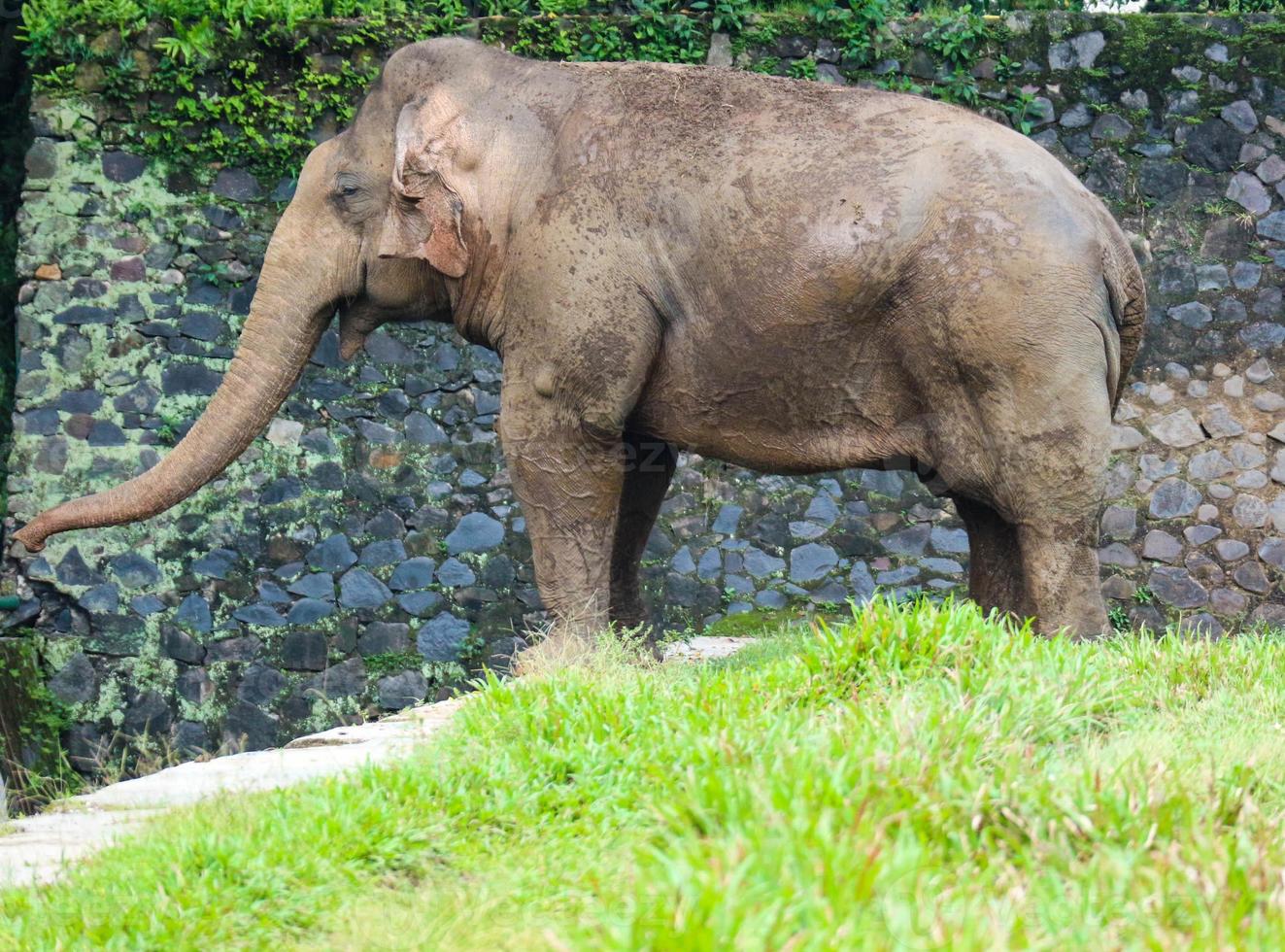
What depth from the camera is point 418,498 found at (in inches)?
370

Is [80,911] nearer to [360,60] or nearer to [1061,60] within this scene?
[360,60]

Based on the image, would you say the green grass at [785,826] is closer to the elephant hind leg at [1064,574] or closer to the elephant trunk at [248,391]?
the elephant hind leg at [1064,574]

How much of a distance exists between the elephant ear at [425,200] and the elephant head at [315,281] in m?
0.04

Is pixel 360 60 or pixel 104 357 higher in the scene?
pixel 360 60

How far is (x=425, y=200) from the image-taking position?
5969 millimetres

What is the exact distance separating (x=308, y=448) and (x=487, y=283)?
3606 millimetres

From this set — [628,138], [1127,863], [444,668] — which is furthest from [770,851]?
[444,668]

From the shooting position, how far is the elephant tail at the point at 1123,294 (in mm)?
5660

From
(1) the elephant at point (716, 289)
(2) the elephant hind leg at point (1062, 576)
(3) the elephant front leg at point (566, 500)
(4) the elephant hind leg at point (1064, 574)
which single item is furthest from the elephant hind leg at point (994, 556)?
(3) the elephant front leg at point (566, 500)

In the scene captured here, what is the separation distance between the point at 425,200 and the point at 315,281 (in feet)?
2.00

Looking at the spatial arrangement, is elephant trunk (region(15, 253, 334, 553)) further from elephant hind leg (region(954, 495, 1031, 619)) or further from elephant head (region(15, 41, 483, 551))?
elephant hind leg (region(954, 495, 1031, 619))

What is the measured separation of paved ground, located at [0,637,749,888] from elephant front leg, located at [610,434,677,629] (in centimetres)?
103

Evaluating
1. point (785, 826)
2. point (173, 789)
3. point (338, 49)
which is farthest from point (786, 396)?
point (338, 49)

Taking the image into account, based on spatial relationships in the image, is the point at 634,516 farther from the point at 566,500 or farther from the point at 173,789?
the point at 173,789
